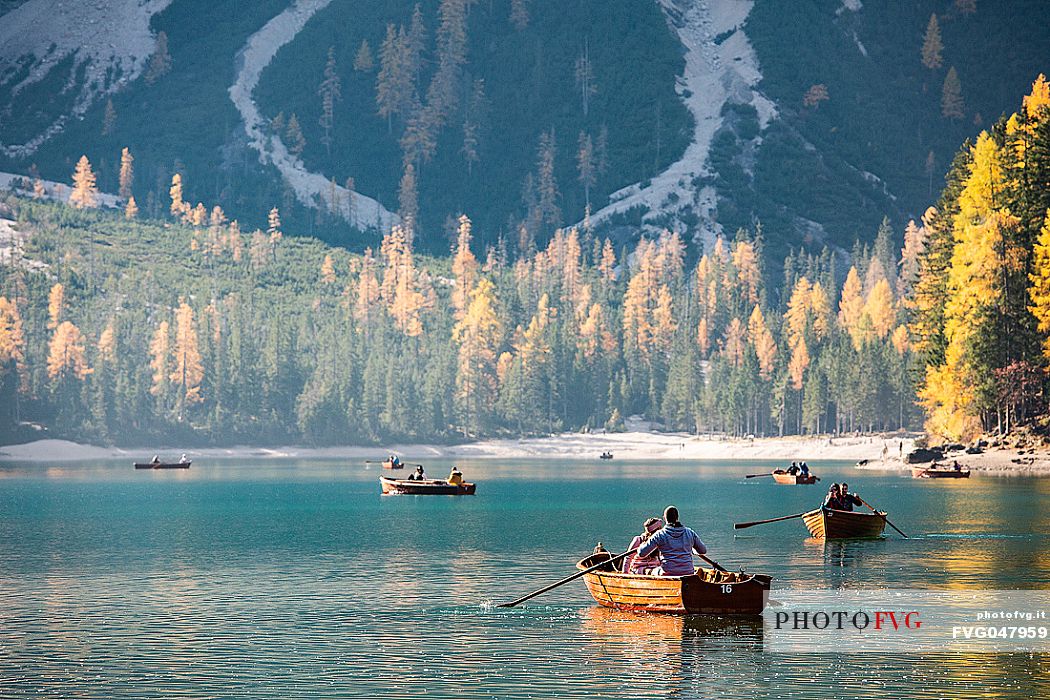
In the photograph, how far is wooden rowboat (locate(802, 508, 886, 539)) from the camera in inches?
2640

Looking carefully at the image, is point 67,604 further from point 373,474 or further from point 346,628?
point 373,474

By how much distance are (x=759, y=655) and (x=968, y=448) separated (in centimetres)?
9352

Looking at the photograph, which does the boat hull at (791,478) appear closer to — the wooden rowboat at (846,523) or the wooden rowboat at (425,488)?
the wooden rowboat at (425,488)

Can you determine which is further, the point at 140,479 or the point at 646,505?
the point at 140,479

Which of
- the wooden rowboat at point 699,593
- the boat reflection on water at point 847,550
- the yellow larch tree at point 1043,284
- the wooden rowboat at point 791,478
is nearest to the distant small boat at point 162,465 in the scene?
the wooden rowboat at point 791,478

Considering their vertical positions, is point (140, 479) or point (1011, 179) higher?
point (1011, 179)

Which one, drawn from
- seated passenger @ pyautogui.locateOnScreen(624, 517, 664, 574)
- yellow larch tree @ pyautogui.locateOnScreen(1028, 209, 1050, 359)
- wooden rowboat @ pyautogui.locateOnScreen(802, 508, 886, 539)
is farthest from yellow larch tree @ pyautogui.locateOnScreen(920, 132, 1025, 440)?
seated passenger @ pyautogui.locateOnScreen(624, 517, 664, 574)

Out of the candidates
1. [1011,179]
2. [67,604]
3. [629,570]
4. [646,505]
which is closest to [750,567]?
[629,570]

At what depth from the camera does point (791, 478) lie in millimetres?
121938

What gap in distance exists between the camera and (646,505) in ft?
318

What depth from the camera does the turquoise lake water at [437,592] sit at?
34.1 meters

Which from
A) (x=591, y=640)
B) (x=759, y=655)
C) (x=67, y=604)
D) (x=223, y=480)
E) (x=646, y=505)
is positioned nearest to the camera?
(x=759, y=655)

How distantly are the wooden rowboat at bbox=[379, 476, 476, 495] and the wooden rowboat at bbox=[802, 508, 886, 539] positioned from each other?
46.3 m

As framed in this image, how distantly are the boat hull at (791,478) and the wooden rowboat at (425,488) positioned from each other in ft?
90.6
